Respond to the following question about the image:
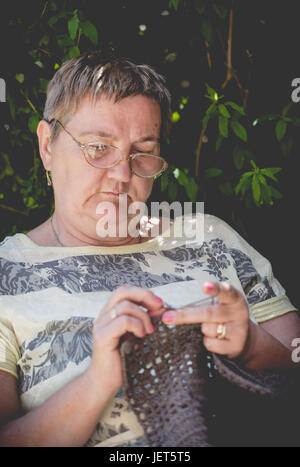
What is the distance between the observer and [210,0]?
7.64 ft

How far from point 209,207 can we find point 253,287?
80 cm

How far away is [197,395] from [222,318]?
0.23m

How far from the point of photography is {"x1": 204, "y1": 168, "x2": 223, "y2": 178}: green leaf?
8.05 feet

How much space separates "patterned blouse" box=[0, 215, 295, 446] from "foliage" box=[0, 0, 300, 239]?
48cm

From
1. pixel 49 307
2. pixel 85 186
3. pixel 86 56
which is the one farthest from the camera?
pixel 86 56

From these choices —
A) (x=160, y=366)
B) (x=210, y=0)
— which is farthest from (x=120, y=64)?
(x=160, y=366)

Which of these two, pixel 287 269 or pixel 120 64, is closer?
pixel 120 64

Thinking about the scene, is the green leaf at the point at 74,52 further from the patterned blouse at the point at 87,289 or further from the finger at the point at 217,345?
the finger at the point at 217,345

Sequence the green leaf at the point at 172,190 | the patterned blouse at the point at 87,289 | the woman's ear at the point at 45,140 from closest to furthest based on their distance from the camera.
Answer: the patterned blouse at the point at 87,289 < the woman's ear at the point at 45,140 < the green leaf at the point at 172,190

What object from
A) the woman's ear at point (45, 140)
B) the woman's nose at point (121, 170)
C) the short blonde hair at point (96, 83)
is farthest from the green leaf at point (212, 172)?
the woman's ear at point (45, 140)

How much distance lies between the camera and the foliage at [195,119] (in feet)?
7.47

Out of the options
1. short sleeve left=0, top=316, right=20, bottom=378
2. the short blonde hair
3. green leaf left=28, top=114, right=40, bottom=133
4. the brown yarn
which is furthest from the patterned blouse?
green leaf left=28, top=114, right=40, bottom=133

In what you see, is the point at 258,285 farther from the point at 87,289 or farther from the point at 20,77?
the point at 20,77
